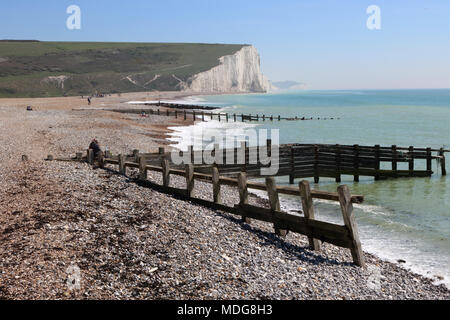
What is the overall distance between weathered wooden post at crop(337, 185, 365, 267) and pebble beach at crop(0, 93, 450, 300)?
31 cm

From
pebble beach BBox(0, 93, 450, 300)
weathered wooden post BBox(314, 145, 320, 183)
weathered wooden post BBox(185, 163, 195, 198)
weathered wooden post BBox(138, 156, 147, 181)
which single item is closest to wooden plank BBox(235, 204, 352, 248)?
pebble beach BBox(0, 93, 450, 300)

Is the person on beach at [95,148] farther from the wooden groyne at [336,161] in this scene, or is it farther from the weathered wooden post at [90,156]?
the wooden groyne at [336,161]

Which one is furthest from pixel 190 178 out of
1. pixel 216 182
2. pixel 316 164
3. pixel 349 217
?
pixel 316 164

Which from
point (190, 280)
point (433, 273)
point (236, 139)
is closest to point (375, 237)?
point (433, 273)

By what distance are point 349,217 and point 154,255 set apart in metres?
4.69

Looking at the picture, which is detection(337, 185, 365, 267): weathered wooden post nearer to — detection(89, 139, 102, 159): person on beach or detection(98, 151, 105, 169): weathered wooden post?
detection(98, 151, 105, 169): weathered wooden post

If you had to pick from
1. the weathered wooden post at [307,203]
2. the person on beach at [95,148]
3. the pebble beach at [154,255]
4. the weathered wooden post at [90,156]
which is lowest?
the pebble beach at [154,255]

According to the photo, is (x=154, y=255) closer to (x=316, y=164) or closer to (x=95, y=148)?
(x=95, y=148)

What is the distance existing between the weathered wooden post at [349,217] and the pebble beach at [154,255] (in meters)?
0.31

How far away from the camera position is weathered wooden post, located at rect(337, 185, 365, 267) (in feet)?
34.9

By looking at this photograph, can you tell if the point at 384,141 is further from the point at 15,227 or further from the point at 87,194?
the point at 15,227

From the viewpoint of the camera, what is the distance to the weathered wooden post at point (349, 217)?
34.9 feet

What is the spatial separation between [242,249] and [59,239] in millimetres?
4442

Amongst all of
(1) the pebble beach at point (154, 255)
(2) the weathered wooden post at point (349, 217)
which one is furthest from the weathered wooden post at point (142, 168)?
(2) the weathered wooden post at point (349, 217)
